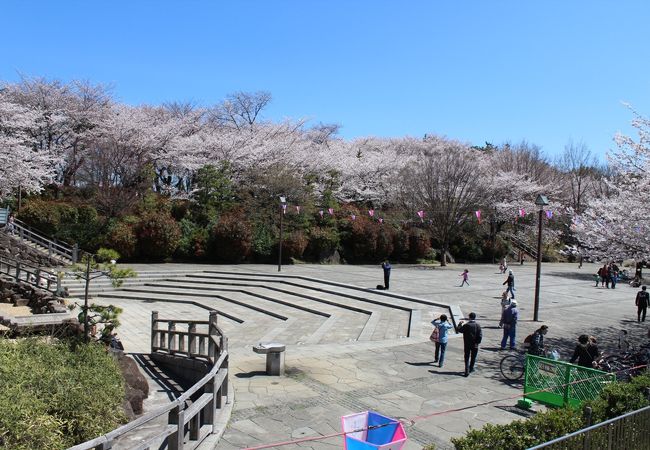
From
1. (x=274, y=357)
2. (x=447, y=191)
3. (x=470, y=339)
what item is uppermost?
(x=447, y=191)

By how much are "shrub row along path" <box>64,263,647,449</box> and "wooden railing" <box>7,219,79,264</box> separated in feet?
11.4

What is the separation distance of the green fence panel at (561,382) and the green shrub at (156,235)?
2537 cm

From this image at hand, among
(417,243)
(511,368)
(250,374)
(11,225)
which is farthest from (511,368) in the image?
(417,243)

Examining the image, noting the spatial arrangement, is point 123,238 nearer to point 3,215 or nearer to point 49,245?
point 49,245

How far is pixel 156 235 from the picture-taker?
30094 millimetres

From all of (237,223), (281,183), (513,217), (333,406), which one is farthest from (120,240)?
(513,217)

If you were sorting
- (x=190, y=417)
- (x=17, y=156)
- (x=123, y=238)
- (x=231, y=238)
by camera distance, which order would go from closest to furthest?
(x=190, y=417) < (x=17, y=156) < (x=123, y=238) < (x=231, y=238)

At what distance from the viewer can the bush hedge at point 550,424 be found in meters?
4.91

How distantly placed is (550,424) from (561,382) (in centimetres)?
343

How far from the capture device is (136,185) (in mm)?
33000

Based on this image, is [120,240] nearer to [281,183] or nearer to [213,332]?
[281,183]

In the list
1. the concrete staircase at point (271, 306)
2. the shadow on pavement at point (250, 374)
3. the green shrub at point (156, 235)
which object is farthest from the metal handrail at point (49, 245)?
the shadow on pavement at point (250, 374)

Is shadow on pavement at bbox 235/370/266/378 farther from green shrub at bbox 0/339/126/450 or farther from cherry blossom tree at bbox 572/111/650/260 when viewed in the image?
cherry blossom tree at bbox 572/111/650/260

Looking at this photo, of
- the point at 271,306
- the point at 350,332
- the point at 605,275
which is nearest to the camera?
the point at 350,332
